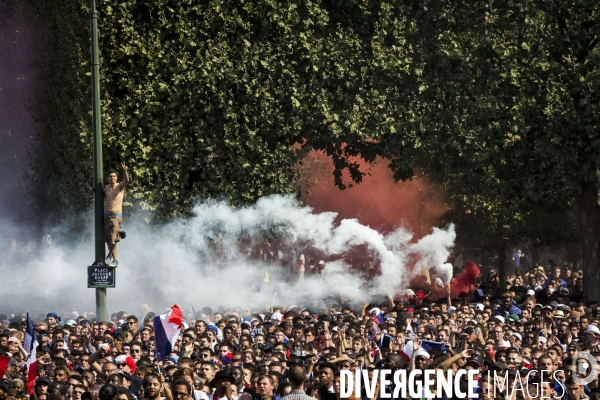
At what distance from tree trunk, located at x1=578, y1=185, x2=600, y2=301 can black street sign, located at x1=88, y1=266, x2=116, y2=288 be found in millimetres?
14298

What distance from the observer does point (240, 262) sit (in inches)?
1169

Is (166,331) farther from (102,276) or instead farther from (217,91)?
(217,91)

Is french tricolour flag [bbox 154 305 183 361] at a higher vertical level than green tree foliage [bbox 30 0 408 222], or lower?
lower

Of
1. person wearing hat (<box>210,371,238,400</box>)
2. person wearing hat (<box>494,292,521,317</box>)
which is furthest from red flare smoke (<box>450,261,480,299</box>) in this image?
person wearing hat (<box>210,371,238,400</box>)

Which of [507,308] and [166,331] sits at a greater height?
[507,308]

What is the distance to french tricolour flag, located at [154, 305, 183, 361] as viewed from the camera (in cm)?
1630

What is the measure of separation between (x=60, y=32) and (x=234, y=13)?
4.60 meters

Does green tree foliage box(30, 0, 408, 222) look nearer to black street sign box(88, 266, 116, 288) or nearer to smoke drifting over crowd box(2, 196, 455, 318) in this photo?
smoke drifting over crowd box(2, 196, 455, 318)

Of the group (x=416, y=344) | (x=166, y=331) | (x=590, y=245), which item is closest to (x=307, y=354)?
(x=416, y=344)

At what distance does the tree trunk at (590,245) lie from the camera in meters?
30.7

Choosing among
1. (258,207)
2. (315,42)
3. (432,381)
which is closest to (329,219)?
(258,207)

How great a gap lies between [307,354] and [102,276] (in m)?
5.29

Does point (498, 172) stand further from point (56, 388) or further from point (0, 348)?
point (56, 388)

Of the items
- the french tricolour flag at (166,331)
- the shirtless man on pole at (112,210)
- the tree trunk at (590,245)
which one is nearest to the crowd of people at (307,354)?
the french tricolour flag at (166,331)
